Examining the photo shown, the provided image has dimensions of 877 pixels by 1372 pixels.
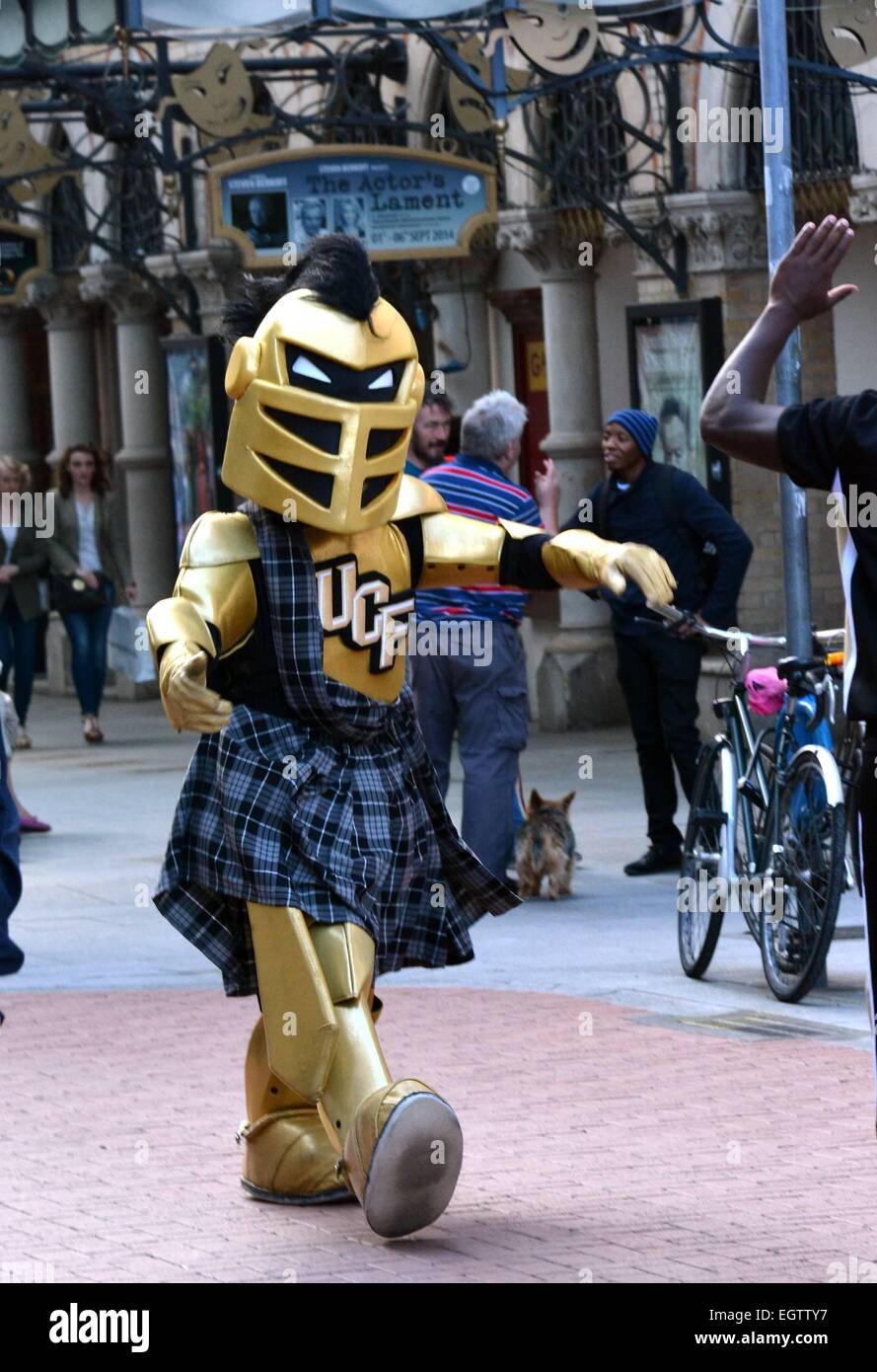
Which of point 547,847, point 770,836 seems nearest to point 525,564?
point 770,836

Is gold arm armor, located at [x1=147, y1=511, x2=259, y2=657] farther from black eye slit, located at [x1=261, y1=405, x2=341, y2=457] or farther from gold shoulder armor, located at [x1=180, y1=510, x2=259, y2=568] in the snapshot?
black eye slit, located at [x1=261, y1=405, x2=341, y2=457]

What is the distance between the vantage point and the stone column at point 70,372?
24.5 m

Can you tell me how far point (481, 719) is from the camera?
32.0ft

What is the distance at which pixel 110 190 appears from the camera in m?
22.2

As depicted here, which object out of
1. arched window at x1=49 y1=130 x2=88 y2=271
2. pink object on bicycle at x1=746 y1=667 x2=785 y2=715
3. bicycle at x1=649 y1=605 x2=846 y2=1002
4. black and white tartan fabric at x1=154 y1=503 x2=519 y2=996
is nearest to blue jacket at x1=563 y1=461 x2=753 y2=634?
bicycle at x1=649 y1=605 x2=846 y2=1002

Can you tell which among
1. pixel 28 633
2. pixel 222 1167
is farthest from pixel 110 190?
pixel 222 1167

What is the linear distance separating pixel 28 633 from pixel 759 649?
461 centimetres

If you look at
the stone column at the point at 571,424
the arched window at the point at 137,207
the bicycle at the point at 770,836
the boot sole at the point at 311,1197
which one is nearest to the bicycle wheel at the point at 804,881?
the bicycle at the point at 770,836

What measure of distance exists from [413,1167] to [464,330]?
1385 centimetres

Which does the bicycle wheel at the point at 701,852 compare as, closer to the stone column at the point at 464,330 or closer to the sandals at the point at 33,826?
the sandals at the point at 33,826

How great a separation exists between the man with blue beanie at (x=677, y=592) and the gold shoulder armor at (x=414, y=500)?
14.7 ft

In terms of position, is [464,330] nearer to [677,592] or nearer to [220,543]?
[677,592]

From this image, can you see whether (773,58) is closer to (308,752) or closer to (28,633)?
(308,752)

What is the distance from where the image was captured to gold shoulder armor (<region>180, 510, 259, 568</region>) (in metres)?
5.59
